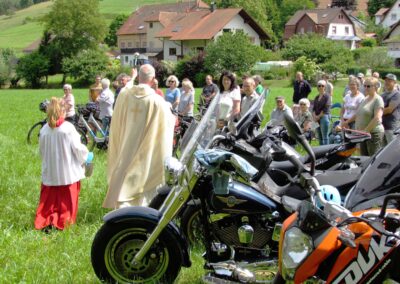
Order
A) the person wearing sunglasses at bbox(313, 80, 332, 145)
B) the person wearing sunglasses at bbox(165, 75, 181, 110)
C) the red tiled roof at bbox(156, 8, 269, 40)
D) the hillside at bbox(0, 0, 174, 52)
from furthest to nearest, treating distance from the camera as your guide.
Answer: the hillside at bbox(0, 0, 174, 52)
the red tiled roof at bbox(156, 8, 269, 40)
the person wearing sunglasses at bbox(165, 75, 181, 110)
the person wearing sunglasses at bbox(313, 80, 332, 145)

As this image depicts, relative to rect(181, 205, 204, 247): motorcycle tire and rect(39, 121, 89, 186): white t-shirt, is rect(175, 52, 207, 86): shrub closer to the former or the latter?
rect(39, 121, 89, 186): white t-shirt

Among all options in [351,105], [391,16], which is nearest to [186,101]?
[351,105]

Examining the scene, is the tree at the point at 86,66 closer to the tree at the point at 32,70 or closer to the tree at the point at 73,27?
the tree at the point at 32,70

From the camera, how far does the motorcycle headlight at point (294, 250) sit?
3002 mm

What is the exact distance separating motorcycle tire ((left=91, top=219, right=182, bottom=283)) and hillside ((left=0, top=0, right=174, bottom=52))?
352 ft

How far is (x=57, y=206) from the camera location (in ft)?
24.5

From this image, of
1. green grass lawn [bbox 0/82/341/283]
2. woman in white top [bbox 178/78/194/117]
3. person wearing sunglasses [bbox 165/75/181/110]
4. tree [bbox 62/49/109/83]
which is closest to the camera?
green grass lawn [bbox 0/82/341/283]

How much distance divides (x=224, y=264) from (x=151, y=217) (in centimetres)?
70

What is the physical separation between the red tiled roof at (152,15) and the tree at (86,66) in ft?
101

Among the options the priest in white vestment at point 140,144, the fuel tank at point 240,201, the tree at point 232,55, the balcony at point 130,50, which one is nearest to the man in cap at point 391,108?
the priest in white vestment at point 140,144

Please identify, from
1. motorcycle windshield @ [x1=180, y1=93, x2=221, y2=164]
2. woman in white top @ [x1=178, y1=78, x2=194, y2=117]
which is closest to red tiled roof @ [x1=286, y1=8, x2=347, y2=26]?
woman in white top @ [x1=178, y1=78, x2=194, y2=117]

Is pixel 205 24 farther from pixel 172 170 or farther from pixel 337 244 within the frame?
pixel 337 244

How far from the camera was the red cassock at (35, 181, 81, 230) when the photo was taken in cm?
741

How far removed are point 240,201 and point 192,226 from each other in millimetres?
1145
